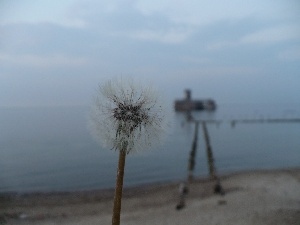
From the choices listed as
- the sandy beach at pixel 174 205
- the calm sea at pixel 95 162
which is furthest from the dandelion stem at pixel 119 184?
the calm sea at pixel 95 162

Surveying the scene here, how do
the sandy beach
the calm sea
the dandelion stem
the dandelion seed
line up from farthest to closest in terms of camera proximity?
the calm sea < the sandy beach < the dandelion seed < the dandelion stem

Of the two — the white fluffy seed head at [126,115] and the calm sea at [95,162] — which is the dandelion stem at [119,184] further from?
the calm sea at [95,162]

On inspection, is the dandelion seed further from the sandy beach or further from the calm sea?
the calm sea

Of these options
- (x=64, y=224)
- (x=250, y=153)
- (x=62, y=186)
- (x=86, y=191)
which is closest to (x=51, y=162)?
(x=62, y=186)

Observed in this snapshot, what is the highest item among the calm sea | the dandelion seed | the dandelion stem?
the dandelion seed

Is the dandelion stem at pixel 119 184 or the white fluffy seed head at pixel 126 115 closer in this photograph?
the dandelion stem at pixel 119 184

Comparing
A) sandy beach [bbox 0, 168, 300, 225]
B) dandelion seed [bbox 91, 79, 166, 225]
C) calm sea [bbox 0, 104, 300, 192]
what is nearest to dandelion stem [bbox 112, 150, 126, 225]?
dandelion seed [bbox 91, 79, 166, 225]

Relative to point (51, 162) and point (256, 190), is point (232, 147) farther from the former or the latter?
point (256, 190)

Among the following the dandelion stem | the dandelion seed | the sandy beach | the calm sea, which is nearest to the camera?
the dandelion stem
